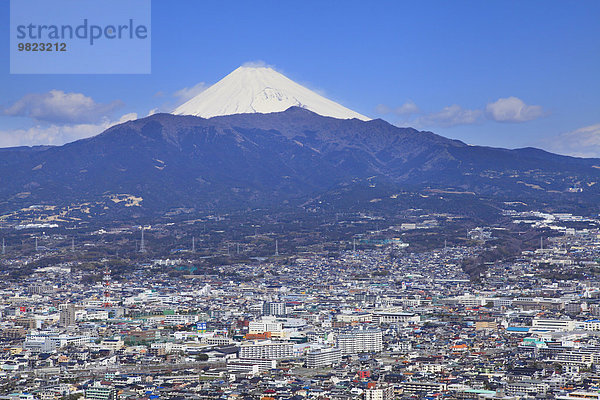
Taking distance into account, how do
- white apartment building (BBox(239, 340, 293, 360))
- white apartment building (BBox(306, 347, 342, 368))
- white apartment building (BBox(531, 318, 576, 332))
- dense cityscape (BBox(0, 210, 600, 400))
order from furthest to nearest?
white apartment building (BBox(531, 318, 576, 332)) → white apartment building (BBox(239, 340, 293, 360)) → white apartment building (BBox(306, 347, 342, 368)) → dense cityscape (BBox(0, 210, 600, 400))

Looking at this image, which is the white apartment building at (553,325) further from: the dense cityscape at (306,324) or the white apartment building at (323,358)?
the white apartment building at (323,358)

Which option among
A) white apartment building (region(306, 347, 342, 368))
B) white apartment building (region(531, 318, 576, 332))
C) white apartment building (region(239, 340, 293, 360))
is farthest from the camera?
white apartment building (region(531, 318, 576, 332))

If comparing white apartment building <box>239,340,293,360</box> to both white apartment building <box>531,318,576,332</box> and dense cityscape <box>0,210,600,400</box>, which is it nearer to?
dense cityscape <box>0,210,600,400</box>

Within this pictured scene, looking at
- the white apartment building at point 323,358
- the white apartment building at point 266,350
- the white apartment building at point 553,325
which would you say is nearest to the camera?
the white apartment building at point 323,358

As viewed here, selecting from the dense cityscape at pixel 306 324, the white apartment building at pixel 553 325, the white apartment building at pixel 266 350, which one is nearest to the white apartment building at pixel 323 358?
the dense cityscape at pixel 306 324

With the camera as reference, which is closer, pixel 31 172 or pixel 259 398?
pixel 259 398

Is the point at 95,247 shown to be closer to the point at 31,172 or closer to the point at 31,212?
the point at 31,212

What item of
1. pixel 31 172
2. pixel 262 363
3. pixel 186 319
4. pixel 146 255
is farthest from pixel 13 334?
pixel 31 172

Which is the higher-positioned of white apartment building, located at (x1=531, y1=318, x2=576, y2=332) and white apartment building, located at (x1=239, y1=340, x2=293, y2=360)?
white apartment building, located at (x1=531, y1=318, x2=576, y2=332)

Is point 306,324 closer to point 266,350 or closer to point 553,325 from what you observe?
point 266,350

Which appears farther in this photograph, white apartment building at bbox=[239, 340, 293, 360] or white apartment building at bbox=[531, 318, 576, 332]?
white apartment building at bbox=[531, 318, 576, 332]

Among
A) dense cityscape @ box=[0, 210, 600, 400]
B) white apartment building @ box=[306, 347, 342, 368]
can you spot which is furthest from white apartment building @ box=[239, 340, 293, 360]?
white apartment building @ box=[306, 347, 342, 368]
